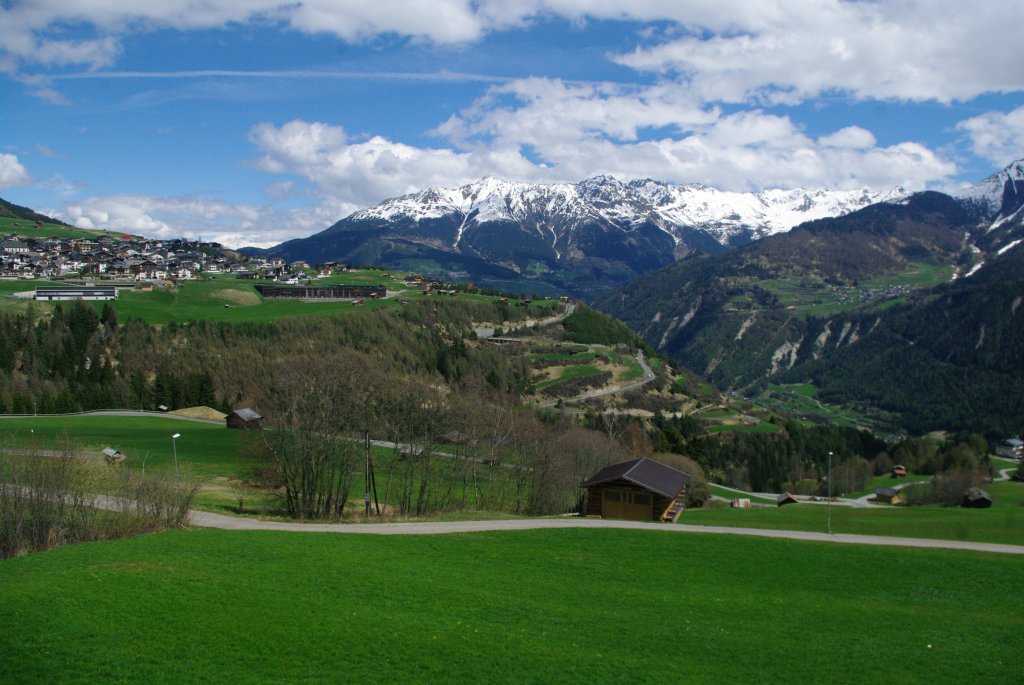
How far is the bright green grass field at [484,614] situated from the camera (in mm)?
18328

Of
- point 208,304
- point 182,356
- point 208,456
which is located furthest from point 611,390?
point 208,456

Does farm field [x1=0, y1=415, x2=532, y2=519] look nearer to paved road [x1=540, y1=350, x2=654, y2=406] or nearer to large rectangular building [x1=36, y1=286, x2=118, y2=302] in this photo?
large rectangular building [x1=36, y1=286, x2=118, y2=302]

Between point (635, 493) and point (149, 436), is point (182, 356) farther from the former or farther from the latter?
point (635, 493)

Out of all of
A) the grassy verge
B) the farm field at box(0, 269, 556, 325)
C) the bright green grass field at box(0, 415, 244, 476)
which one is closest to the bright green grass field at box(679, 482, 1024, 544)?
the grassy verge

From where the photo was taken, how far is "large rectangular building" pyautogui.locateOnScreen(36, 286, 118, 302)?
463ft

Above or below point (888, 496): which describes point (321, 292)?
above

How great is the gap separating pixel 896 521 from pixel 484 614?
38014mm

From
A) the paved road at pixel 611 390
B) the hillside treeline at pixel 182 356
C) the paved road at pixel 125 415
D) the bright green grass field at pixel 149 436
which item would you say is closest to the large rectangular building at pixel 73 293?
the hillside treeline at pixel 182 356

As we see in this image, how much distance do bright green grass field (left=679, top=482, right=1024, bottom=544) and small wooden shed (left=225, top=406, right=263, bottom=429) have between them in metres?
46.7

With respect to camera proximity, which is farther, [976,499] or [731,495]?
[731,495]

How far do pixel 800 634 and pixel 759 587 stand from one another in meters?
6.47

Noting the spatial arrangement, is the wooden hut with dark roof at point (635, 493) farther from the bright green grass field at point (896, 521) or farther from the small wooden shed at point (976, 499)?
the small wooden shed at point (976, 499)

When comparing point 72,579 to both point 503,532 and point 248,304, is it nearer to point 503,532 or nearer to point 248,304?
point 503,532

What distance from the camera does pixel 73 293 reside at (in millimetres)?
142000
